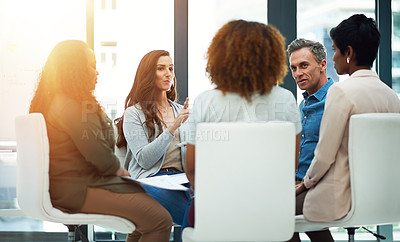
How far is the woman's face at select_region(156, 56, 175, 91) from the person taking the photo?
102 inches

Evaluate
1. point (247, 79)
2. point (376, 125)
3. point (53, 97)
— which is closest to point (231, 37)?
point (247, 79)

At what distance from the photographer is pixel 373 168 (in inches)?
67.1

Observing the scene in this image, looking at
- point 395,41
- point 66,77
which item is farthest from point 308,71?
point 66,77

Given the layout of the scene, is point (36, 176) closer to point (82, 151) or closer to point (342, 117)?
point (82, 151)

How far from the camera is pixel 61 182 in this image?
1718 mm

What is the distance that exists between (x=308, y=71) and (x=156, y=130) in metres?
0.99

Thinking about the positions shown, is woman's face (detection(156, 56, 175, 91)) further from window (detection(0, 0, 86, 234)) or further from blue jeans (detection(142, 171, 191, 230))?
window (detection(0, 0, 86, 234))

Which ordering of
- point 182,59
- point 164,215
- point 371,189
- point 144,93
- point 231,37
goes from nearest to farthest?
point 231,37
point 371,189
point 164,215
point 144,93
point 182,59

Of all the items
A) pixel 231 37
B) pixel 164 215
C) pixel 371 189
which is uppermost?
pixel 231 37

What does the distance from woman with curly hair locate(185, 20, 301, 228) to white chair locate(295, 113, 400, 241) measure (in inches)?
14.3

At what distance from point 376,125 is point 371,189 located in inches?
10.4

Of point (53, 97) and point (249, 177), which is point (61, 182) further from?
point (249, 177)

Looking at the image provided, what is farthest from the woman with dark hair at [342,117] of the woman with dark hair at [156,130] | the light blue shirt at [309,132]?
the woman with dark hair at [156,130]

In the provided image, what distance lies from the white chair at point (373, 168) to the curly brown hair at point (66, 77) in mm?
1086
